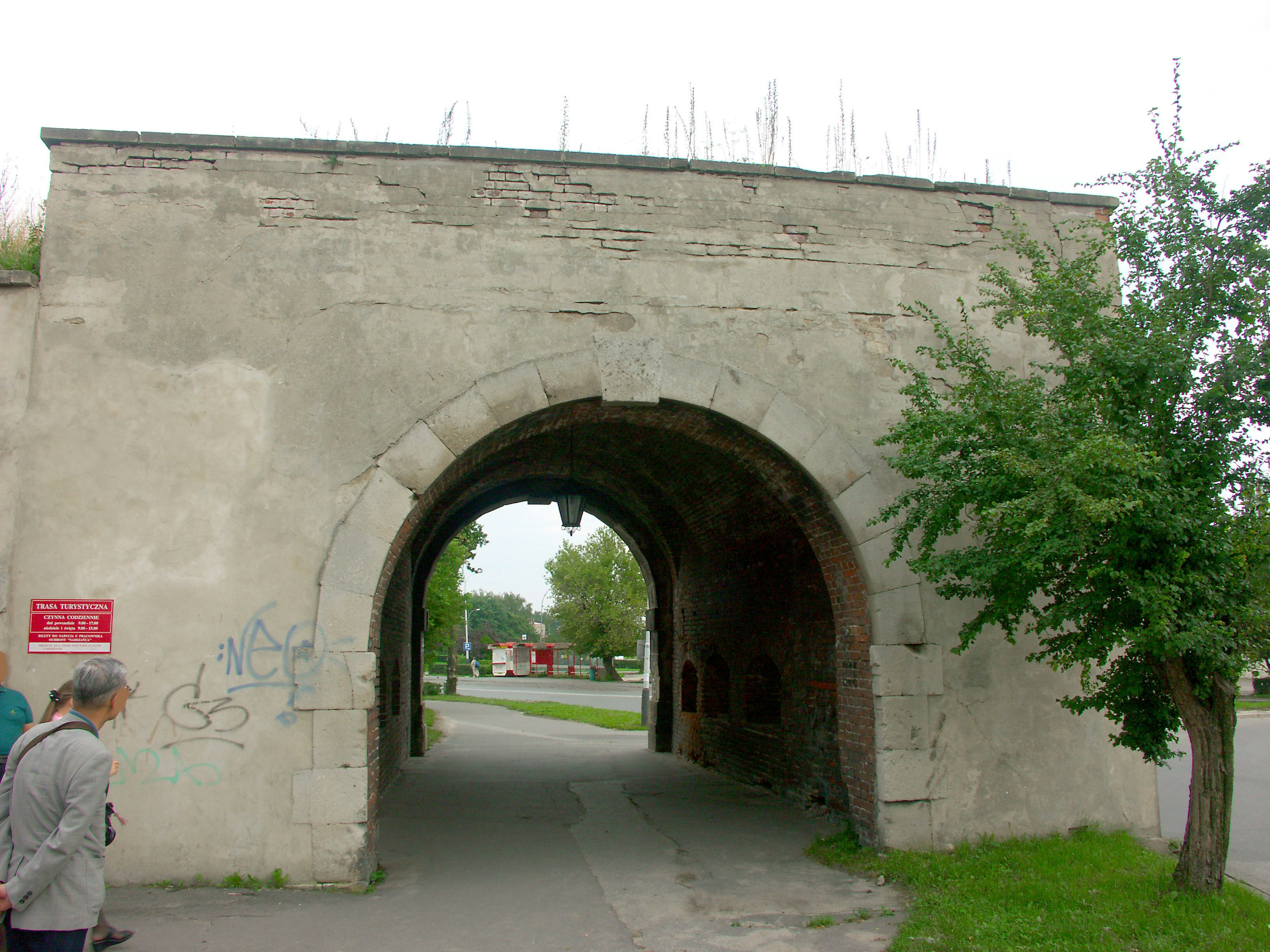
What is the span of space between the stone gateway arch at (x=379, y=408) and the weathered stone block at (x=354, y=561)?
1cm

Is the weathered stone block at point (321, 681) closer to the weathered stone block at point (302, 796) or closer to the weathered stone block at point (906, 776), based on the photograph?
the weathered stone block at point (302, 796)

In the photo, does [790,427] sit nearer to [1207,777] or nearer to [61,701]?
[1207,777]

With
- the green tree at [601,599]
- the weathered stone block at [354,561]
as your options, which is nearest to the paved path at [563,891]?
the weathered stone block at [354,561]

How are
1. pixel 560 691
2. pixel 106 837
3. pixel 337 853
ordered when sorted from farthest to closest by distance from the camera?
pixel 560 691, pixel 337 853, pixel 106 837

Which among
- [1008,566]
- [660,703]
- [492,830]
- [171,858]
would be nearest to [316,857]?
[171,858]

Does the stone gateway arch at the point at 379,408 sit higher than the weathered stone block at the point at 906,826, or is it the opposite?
the stone gateway arch at the point at 379,408

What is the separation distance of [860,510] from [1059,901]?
107 inches

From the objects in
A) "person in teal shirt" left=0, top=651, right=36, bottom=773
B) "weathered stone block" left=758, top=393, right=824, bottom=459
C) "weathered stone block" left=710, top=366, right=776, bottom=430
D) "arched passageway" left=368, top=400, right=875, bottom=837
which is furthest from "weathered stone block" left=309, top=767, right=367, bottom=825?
"weathered stone block" left=758, top=393, right=824, bottom=459

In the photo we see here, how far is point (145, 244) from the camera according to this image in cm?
606

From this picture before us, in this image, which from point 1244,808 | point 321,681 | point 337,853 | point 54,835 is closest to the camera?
point 54,835

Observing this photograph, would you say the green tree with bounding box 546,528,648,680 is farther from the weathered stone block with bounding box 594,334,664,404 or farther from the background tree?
the weathered stone block with bounding box 594,334,664,404

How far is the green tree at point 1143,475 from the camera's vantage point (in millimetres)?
4766

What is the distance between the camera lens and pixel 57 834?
9.49ft

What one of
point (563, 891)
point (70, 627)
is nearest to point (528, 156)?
point (70, 627)
